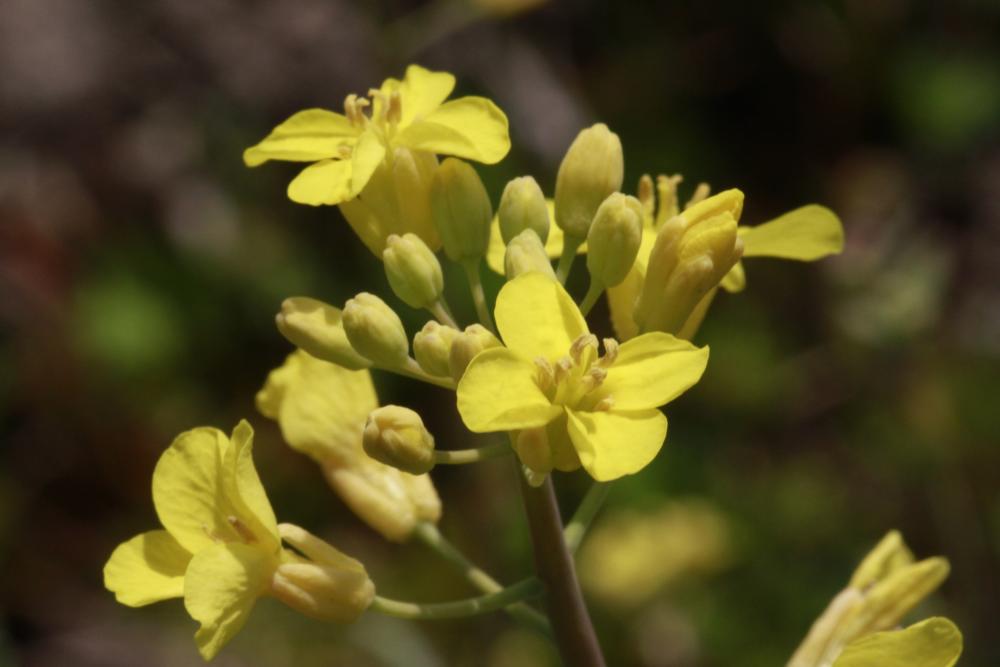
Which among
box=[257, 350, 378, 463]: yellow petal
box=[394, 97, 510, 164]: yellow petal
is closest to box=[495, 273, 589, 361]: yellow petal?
box=[394, 97, 510, 164]: yellow petal

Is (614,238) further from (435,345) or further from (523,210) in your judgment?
(435,345)

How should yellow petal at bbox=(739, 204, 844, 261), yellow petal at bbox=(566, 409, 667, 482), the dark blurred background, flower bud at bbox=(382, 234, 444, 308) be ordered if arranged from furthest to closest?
the dark blurred background < yellow petal at bbox=(739, 204, 844, 261) < flower bud at bbox=(382, 234, 444, 308) < yellow petal at bbox=(566, 409, 667, 482)

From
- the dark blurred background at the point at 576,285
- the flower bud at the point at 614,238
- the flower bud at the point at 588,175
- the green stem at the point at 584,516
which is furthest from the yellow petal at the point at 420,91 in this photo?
the dark blurred background at the point at 576,285

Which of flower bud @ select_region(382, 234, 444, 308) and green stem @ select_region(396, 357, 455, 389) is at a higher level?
flower bud @ select_region(382, 234, 444, 308)

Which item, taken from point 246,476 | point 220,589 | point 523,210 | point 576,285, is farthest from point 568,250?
point 576,285

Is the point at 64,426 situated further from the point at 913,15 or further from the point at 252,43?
the point at 913,15

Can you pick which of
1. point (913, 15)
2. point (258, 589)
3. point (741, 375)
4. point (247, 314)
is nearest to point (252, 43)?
point (247, 314)

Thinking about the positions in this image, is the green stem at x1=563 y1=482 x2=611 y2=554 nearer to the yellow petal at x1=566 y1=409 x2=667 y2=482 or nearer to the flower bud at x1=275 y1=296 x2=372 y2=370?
the yellow petal at x1=566 y1=409 x2=667 y2=482
